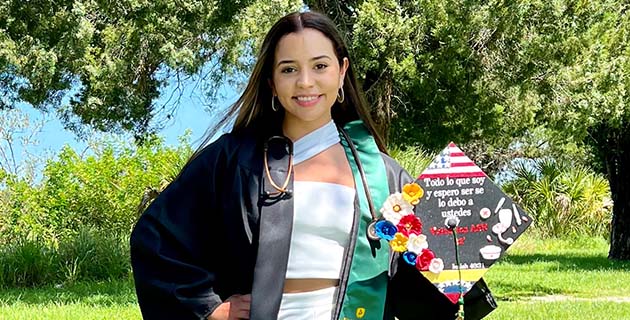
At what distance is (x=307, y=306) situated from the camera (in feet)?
6.89

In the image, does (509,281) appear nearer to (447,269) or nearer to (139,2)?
(139,2)

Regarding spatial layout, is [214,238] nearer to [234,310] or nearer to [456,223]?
[234,310]

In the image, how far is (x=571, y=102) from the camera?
41.1 ft

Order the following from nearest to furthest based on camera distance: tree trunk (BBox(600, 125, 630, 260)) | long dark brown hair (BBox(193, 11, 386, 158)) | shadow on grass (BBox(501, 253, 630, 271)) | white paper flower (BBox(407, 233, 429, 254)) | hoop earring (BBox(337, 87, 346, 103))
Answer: white paper flower (BBox(407, 233, 429, 254)), long dark brown hair (BBox(193, 11, 386, 158)), hoop earring (BBox(337, 87, 346, 103)), shadow on grass (BBox(501, 253, 630, 271)), tree trunk (BBox(600, 125, 630, 260))

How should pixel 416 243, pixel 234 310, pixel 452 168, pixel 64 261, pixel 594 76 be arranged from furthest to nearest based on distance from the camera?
pixel 594 76 < pixel 64 261 < pixel 452 168 < pixel 416 243 < pixel 234 310

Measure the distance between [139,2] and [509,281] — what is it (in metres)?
6.34

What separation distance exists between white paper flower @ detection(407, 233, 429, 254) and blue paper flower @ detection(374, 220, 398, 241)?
7cm

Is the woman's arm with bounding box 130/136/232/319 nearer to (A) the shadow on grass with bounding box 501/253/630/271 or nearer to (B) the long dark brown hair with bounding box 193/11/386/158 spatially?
(B) the long dark brown hair with bounding box 193/11/386/158

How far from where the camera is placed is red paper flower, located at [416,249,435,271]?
7.26 feet

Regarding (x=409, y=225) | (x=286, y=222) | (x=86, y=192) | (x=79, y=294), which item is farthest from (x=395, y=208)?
(x=86, y=192)

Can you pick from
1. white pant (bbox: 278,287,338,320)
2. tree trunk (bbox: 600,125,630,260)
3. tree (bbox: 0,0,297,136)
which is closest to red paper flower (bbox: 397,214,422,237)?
white pant (bbox: 278,287,338,320)

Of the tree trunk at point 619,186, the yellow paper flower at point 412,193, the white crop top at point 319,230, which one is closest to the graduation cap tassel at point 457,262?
the yellow paper flower at point 412,193

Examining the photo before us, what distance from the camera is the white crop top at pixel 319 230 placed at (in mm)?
2111

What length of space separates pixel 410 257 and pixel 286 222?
35 cm
